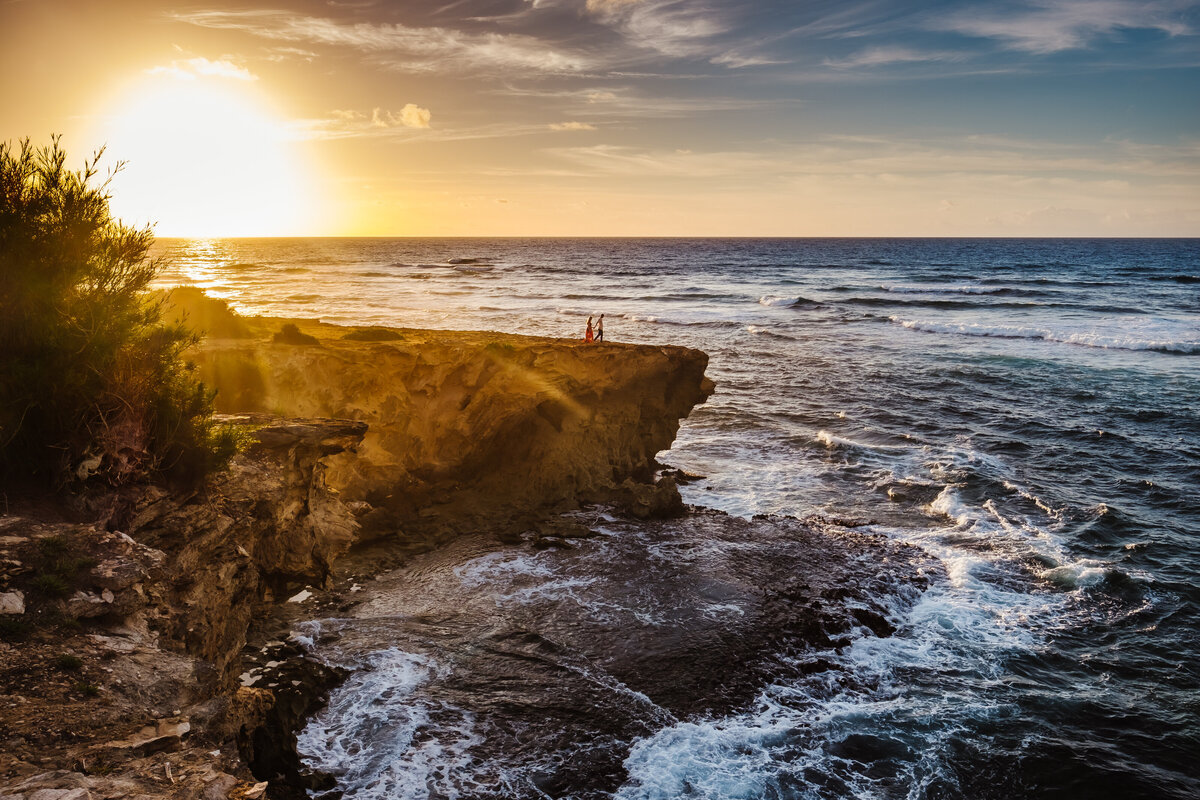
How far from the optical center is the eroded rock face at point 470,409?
18.4 metres

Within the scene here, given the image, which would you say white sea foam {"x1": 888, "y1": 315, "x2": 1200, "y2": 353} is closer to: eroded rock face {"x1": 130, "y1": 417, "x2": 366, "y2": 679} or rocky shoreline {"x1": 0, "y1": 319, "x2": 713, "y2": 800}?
rocky shoreline {"x1": 0, "y1": 319, "x2": 713, "y2": 800}

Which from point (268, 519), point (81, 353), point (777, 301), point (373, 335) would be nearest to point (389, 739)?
point (268, 519)

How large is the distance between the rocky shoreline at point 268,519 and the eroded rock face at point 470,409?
5 centimetres

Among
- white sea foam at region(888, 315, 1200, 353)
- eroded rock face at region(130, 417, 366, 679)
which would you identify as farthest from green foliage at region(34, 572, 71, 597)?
white sea foam at region(888, 315, 1200, 353)

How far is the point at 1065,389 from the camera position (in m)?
33.2

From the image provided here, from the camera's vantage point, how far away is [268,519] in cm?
1151

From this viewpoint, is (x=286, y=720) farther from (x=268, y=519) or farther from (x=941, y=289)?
(x=941, y=289)

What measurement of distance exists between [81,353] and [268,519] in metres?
3.71

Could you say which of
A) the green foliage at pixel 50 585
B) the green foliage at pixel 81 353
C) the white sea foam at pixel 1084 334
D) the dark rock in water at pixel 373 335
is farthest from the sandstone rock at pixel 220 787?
the white sea foam at pixel 1084 334

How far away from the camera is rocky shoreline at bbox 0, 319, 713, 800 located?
6.37m

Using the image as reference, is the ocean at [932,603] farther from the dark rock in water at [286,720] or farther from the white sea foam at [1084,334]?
the white sea foam at [1084,334]

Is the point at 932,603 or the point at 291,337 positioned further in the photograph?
the point at 291,337

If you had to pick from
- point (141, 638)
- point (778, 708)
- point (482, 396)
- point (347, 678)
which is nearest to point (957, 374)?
point (482, 396)

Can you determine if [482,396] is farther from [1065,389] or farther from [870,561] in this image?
[1065,389]
